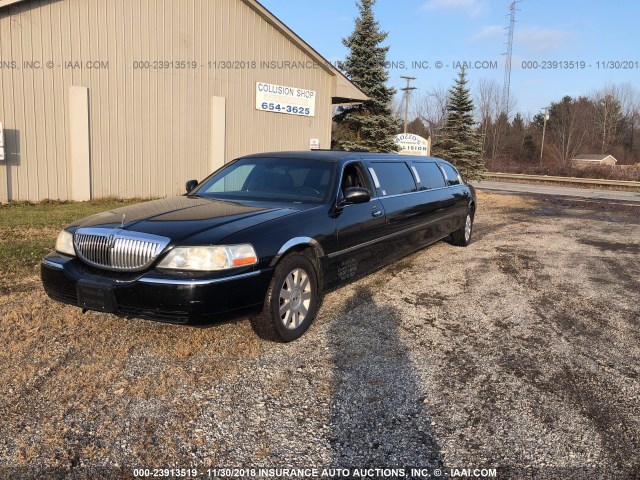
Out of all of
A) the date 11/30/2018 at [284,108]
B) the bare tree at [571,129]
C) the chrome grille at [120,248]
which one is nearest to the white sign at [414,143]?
the date 11/30/2018 at [284,108]

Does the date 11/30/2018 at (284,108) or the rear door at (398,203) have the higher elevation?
the date 11/30/2018 at (284,108)

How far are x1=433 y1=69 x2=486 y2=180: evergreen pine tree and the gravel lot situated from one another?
18344mm

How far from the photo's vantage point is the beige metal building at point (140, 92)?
38.8ft

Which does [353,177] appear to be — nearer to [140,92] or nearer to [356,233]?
[356,233]

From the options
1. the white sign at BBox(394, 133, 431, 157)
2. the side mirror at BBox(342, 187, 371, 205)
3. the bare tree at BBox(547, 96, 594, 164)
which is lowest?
the side mirror at BBox(342, 187, 371, 205)

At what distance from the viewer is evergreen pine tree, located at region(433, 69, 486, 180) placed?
76.4 feet

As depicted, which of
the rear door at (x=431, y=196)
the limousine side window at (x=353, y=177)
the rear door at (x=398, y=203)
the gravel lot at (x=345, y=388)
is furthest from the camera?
the rear door at (x=431, y=196)

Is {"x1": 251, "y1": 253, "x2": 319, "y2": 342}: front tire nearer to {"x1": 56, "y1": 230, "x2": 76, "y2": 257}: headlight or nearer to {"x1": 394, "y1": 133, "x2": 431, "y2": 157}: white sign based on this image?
{"x1": 56, "y1": 230, "x2": 76, "y2": 257}: headlight

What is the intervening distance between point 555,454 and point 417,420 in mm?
751

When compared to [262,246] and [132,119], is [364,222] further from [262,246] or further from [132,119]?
[132,119]

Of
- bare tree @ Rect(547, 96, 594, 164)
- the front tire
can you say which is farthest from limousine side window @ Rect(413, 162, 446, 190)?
bare tree @ Rect(547, 96, 594, 164)

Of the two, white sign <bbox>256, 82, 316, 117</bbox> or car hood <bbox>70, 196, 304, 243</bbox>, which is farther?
white sign <bbox>256, 82, 316, 117</bbox>

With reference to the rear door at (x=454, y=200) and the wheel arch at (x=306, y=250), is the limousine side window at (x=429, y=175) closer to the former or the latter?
the rear door at (x=454, y=200)

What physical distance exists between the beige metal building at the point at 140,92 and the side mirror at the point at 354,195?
996cm
